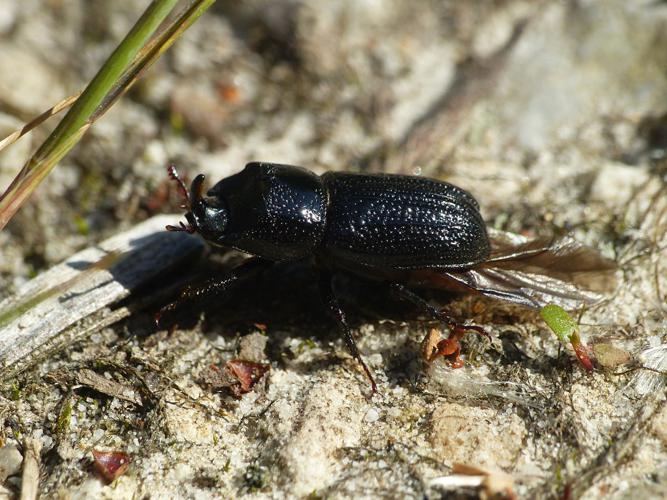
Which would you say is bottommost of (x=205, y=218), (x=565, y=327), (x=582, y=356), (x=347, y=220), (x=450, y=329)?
(x=582, y=356)

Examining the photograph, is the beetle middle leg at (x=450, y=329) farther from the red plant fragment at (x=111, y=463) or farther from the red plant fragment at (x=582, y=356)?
the red plant fragment at (x=111, y=463)

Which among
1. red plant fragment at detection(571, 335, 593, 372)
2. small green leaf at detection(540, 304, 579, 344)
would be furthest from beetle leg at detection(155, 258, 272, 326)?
red plant fragment at detection(571, 335, 593, 372)

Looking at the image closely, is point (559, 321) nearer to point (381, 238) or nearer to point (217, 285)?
point (381, 238)

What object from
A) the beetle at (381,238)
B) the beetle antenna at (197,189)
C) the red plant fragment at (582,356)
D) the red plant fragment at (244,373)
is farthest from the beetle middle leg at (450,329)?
the beetle antenna at (197,189)

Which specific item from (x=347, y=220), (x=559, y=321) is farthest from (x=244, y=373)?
(x=559, y=321)

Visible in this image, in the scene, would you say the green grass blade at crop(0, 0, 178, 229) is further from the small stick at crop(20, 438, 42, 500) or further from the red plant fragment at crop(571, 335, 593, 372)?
the red plant fragment at crop(571, 335, 593, 372)

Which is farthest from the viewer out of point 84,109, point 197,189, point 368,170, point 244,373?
point 368,170
